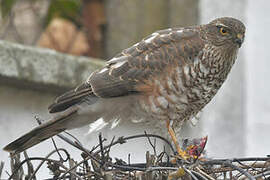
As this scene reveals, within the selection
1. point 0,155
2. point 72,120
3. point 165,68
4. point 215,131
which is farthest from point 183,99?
point 215,131

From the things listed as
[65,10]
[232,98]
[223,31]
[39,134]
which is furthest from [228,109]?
[39,134]

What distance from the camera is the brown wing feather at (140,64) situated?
306 centimetres

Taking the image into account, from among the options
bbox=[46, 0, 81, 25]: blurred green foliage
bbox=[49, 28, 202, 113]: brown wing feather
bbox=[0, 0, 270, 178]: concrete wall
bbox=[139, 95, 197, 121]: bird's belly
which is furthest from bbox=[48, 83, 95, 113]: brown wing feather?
bbox=[46, 0, 81, 25]: blurred green foliage

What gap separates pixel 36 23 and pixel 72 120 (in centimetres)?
191

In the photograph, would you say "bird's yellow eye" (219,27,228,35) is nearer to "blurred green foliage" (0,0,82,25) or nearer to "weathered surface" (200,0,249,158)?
"weathered surface" (200,0,249,158)

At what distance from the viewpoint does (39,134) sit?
2818 millimetres

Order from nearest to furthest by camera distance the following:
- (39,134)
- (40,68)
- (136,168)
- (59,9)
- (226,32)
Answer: (136,168) < (39,134) < (226,32) < (40,68) < (59,9)

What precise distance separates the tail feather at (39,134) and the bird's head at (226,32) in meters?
0.72

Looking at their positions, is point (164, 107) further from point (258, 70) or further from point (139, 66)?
point (258, 70)

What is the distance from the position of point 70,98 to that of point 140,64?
357 millimetres

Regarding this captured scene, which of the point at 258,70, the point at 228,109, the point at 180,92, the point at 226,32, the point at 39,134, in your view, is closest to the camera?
the point at 39,134

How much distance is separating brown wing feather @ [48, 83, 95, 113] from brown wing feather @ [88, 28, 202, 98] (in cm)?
6

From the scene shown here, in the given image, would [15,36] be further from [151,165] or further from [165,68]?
[151,165]

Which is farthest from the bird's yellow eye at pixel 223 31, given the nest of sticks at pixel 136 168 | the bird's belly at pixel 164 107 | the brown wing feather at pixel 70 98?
the nest of sticks at pixel 136 168
